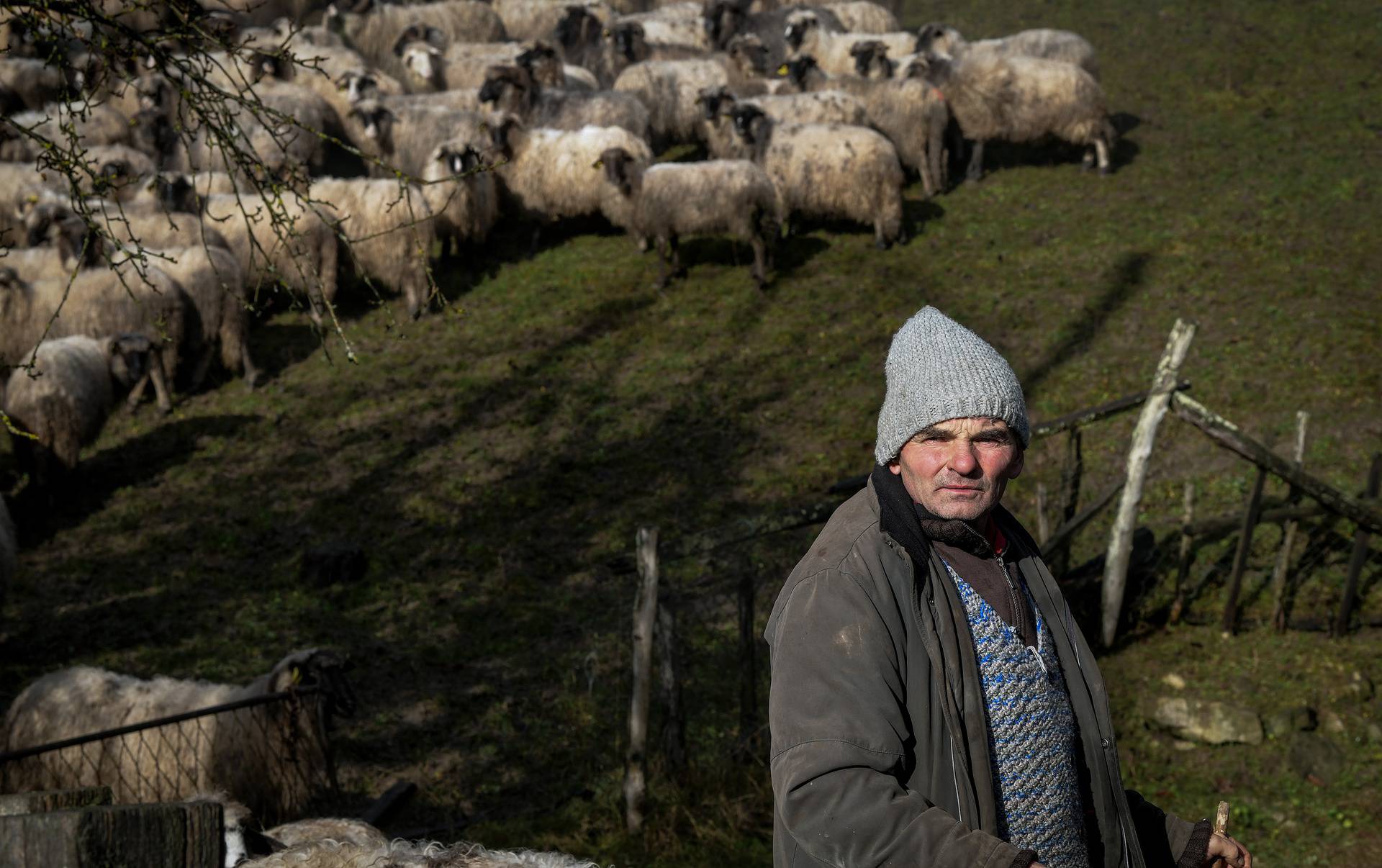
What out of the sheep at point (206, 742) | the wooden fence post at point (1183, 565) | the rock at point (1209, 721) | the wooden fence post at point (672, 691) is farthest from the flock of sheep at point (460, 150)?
the rock at point (1209, 721)

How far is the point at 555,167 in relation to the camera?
15.5m

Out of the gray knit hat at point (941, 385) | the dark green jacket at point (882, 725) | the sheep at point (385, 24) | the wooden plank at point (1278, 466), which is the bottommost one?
the wooden plank at point (1278, 466)

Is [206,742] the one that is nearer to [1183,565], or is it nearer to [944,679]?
[944,679]

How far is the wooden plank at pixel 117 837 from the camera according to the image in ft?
5.93

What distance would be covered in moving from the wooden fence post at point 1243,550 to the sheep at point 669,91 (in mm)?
12843

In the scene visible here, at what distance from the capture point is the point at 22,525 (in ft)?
33.8

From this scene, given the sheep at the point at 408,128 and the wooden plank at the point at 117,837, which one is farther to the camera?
the sheep at the point at 408,128

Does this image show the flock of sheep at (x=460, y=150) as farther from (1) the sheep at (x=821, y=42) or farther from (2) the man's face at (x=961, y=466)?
(2) the man's face at (x=961, y=466)

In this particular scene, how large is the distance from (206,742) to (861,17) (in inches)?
803

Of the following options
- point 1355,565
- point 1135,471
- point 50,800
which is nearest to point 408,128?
point 1135,471

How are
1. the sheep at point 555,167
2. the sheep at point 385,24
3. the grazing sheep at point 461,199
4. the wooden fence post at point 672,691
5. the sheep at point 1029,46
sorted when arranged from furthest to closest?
the sheep at point 385,24, the sheep at point 1029,46, the sheep at point 555,167, the grazing sheep at point 461,199, the wooden fence post at point 672,691

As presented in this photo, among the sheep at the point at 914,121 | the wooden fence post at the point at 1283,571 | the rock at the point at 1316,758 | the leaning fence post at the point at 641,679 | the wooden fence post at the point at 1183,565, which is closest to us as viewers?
the leaning fence post at the point at 641,679

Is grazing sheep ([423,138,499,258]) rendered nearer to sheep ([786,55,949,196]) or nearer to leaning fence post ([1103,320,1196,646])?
sheep ([786,55,949,196])

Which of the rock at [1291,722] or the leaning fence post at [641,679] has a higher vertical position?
the leaning fence post at [641,679]
